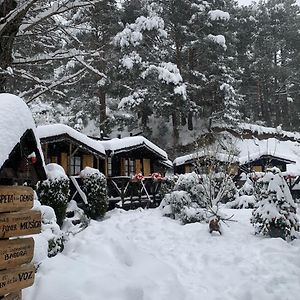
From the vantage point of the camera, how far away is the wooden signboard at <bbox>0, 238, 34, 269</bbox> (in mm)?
3599

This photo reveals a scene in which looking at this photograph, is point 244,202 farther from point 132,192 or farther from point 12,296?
point 12,296

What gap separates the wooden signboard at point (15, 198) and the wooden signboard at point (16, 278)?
0.62 m

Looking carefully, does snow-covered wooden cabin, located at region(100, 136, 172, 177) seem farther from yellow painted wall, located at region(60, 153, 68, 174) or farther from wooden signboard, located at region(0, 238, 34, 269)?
wooden signboard, located at region(0, 238, 34, 269)

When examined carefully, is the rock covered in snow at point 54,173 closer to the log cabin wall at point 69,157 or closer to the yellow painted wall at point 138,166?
the log cabin wall at point 69,157

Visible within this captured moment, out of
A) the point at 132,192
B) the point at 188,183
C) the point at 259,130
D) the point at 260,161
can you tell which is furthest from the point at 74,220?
the point at 259,130

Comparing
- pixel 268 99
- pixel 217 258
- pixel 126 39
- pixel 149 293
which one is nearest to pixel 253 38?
pixel 268 99

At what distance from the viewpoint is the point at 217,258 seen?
Answer: 8.84 m

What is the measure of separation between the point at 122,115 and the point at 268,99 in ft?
60.6

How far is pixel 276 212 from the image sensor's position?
9.88 m

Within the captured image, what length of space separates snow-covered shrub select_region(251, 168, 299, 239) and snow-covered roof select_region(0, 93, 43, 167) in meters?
7.72

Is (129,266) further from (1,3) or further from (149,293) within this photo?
(1,3)

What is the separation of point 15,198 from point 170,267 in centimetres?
511

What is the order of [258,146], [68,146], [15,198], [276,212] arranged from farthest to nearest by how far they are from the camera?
1. [258,146]
2. [68,146]
3. [276,212]
4. [15,198]

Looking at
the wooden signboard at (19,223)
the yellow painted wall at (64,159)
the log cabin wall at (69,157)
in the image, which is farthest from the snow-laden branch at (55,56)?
the yellow painted wall at (64,159)
